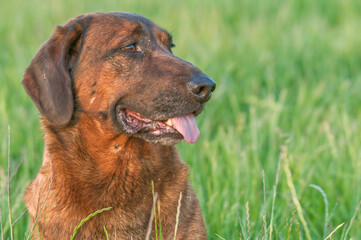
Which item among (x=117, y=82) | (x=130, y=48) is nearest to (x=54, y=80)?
(x=117, y=82)

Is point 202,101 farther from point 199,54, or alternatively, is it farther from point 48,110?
point 199,54

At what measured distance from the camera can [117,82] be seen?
2.88 m

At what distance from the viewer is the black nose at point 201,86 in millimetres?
2723

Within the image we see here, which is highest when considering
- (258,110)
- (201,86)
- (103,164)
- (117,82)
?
(201,86)

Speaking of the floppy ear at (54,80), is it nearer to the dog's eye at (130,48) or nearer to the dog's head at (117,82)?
the dog's head at (117,82)

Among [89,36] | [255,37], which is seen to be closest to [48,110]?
[89,36]

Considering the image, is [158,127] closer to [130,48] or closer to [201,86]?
[201,86]

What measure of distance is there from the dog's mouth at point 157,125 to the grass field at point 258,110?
516 millimetres

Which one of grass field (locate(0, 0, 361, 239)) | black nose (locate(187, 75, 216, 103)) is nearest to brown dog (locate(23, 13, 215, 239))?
black nose (locate(187, 75, 216, 103))

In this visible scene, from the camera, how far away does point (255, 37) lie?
23.0 feet

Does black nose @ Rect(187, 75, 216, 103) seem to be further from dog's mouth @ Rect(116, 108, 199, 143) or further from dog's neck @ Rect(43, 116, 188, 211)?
dog's neck @ Rect(43, 116, 188, 211)

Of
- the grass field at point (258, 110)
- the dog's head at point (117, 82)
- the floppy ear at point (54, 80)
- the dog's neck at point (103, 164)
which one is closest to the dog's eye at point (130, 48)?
the dog's head at point (117, 82)

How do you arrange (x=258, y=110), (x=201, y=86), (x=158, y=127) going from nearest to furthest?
(x=201, y=86) < (x=158, y=127) < (x=258, y=110)

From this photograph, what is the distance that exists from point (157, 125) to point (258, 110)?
258cm
